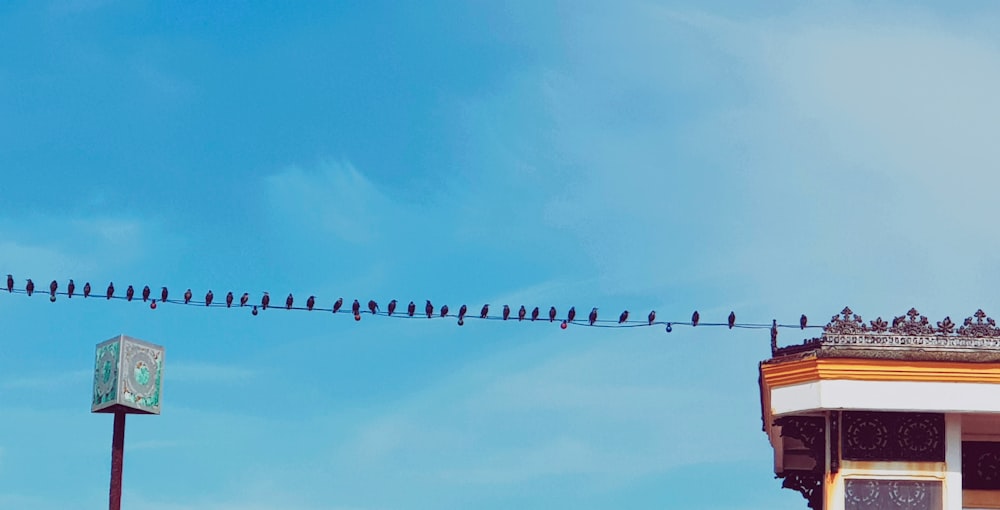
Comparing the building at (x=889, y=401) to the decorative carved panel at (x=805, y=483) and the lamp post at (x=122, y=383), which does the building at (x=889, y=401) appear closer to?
the decorative carved panel at (x=805, y=483)

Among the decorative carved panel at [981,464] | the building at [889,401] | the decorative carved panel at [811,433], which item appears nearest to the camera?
the building at [889,401]

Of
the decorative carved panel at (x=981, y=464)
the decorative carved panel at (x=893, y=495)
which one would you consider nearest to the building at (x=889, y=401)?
the decorative carved panel at (x=893, y=495)

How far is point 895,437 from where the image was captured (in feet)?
72.4

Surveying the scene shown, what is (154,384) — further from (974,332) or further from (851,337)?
(974,332)

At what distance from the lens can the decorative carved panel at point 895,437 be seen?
72.1ft

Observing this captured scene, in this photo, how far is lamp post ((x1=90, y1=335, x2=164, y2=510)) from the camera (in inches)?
867

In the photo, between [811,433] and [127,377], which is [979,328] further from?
[127,377]

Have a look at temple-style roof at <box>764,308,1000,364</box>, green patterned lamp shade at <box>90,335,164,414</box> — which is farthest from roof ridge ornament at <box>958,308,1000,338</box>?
green patterned lamp shade at <box>90,335,164,414</box>

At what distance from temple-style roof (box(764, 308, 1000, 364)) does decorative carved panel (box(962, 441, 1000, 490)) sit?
2.48 meters

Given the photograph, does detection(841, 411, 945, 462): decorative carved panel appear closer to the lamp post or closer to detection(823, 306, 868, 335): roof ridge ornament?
detection(823, 306, 868, 335): roof ridge ornament

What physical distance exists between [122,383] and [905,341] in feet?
37.6

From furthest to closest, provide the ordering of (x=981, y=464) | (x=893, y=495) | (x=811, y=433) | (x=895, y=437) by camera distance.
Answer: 1. (x=981, y=464)
2. (x=811, y=433)
3. (x=895, y=437)
4. (x=893, y=495)

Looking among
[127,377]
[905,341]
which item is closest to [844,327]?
[905,341]

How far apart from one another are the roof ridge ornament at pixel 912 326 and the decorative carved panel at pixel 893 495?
2169 millimetres
